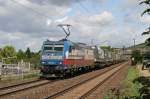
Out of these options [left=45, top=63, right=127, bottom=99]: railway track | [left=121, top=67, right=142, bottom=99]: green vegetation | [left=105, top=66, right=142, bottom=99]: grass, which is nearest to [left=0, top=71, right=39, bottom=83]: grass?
[left=45, top=63, right=127, bottom=99]: railway track

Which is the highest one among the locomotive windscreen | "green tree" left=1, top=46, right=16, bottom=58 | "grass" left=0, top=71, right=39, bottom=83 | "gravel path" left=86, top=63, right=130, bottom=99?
"green tree" left=1, top=46, right=16, bottom=58

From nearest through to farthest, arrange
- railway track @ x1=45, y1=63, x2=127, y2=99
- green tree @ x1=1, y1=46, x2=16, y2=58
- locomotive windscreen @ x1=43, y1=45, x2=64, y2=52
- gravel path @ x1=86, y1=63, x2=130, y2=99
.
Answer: railway track @ x1=45, y1=63, x2=127, y2=99 < gravel path @ x1=86, y1=63, x2=130, y2=99 < locomotive windscreen @ x1=43, y1=45, x2=64, y2=52 < green tree @ x1=1, y1=46, x2=16, y2=58

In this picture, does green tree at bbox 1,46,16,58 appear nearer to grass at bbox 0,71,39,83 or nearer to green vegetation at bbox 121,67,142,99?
grass at bbox 0,71,39,83

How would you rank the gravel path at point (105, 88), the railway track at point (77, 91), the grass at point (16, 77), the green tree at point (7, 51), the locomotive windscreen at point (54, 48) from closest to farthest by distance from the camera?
the railway track at point (77, 91), the gravel path at point (105, 88), the grass at point (16, 77), the locomotive windscreen at point (54, 48), the green tree at point (7, 51)

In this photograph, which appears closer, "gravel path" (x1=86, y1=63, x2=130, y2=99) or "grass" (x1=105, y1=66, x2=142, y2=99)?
"grass" (x1=105, y1=66, x2=142, y2=99)

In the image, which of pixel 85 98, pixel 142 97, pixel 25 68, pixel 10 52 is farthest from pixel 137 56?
pixel 10 52

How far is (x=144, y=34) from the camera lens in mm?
6473

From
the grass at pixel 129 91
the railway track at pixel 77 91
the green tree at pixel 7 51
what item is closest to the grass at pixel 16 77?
the railway track at pixel 77 91

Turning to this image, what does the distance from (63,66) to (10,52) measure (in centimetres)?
10787

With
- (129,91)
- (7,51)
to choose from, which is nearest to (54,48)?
(129,91)

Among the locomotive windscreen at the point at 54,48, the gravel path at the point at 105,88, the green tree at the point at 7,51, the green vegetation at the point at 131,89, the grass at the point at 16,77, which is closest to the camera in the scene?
the green vegetation at the point at 131,89

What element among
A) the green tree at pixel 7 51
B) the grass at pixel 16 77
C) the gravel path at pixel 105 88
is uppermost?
the green tree at pixel 7 51

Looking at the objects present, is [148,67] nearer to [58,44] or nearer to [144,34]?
[144,34]

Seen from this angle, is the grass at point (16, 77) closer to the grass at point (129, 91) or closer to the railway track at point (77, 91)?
the railway track at point (77, 91)
